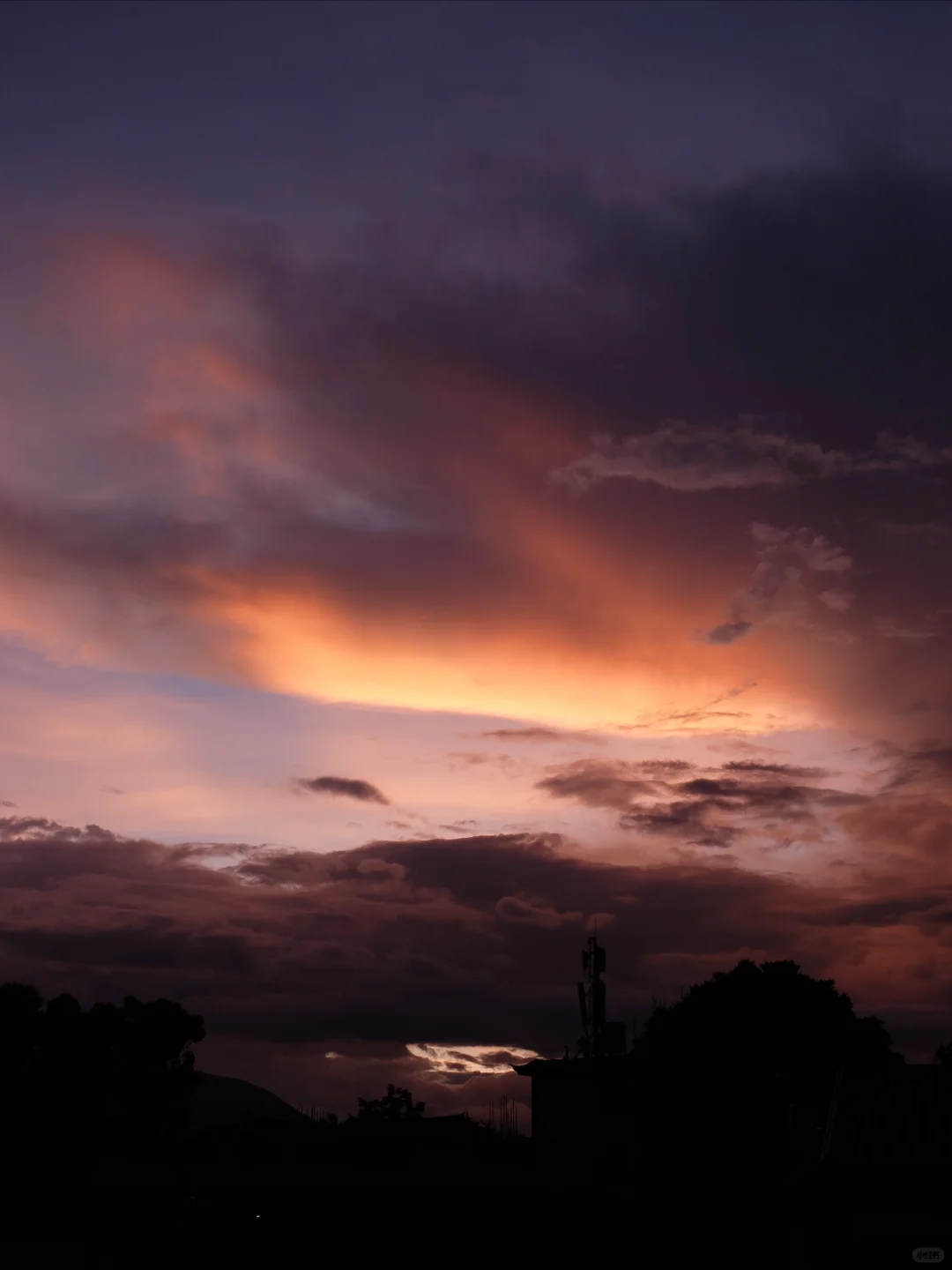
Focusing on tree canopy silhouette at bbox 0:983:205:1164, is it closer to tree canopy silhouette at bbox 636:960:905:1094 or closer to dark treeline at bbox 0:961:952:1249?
dark treeline at bbox 0:961:952:1249

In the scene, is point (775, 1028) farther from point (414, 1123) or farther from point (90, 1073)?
point (90, 1073)

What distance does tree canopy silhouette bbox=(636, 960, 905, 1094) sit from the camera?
267 ft

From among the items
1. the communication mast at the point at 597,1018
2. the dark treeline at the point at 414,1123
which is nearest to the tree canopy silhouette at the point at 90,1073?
the dark treeline at the point at 414,1123

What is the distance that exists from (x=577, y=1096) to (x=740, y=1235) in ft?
43.3

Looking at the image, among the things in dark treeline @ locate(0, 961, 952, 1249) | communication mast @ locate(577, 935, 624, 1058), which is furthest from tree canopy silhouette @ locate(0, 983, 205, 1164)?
communication mast @ locate(577, 935, 624, 1058)

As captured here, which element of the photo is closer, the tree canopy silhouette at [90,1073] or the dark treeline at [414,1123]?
the dark treeline at [414,1123]

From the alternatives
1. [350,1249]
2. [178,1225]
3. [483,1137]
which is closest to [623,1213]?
[350,1249]

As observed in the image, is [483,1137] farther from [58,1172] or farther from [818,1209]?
[818,1209]

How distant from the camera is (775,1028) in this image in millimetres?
84250

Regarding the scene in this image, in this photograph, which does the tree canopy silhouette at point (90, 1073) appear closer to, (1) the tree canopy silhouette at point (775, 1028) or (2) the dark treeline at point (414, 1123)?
(2) the dark treeline at point (414, 1123)

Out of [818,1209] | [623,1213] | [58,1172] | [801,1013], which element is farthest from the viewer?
[801,1013]

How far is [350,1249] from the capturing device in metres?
48.6

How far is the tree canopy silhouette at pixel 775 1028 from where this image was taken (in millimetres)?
81500

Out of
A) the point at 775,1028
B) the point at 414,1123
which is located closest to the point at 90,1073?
the point at 414,1123
